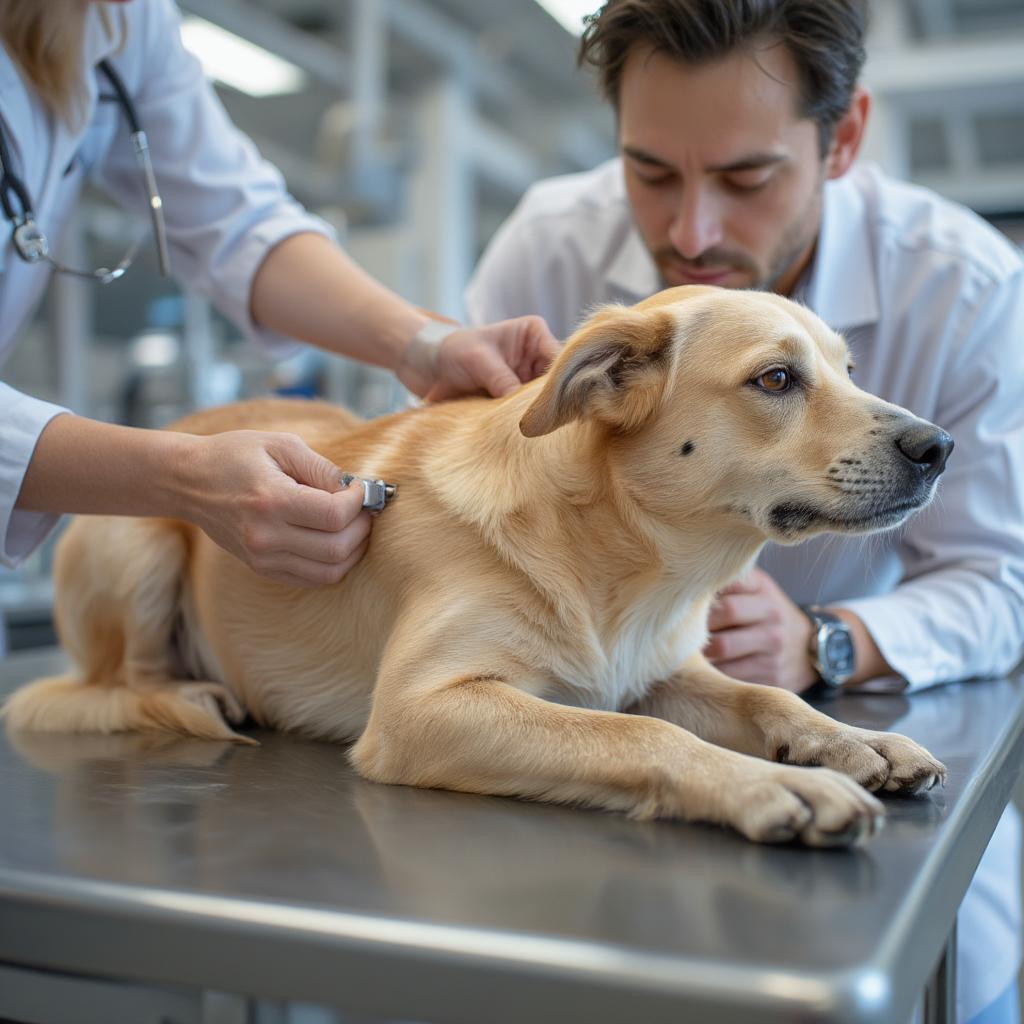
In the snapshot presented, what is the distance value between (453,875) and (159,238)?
116cm

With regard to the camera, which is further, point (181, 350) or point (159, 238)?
point (181, 350)

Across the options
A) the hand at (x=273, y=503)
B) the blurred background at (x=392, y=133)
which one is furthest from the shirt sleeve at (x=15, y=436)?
the blurred background at (x=392, y=133)

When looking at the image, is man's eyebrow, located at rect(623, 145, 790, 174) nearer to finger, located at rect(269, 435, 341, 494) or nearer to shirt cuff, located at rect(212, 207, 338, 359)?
shirt cuff, located at rect(212, 207, 338, 359)

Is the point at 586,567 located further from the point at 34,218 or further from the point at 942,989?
the point at 34,218

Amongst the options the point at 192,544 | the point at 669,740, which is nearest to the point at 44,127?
the point at 192,544

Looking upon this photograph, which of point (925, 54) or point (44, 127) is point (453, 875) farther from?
point (925, 54)

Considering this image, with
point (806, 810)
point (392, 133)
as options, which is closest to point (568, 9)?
point (392, 133)

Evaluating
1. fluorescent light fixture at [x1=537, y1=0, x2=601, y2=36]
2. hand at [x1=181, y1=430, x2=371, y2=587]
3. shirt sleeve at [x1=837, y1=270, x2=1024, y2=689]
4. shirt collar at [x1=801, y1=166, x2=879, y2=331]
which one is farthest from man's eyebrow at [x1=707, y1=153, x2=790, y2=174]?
fluorescent light fixture at [x1=537, y1=0, x2=601, y2=36]

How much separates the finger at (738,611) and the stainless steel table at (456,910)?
0.46m

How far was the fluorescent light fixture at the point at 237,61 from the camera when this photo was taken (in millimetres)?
6070

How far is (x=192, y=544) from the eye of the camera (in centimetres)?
144

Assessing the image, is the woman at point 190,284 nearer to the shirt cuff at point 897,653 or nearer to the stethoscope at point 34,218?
the stethoscope at point 34,218

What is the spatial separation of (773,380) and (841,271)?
2.46ft

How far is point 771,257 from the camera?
5.34 ft
